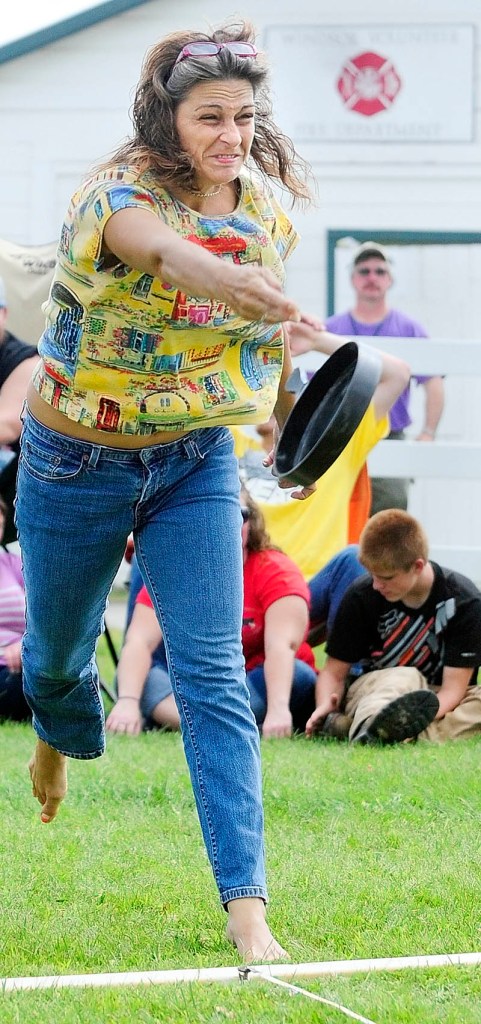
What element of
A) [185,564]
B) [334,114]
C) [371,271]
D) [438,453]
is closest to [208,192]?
[185,564]

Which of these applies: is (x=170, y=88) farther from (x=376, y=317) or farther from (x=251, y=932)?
(x=376, y=317)

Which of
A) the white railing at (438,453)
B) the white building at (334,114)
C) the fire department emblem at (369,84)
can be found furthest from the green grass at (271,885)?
the fire department emblem at (369,84)

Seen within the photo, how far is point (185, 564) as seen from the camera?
292 centimetres

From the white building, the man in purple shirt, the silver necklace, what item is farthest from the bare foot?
the white building

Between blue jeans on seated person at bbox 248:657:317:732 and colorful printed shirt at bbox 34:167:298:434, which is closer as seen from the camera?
colorful printed shirt at bbox 34:167:298:434

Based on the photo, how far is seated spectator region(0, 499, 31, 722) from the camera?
244 inches

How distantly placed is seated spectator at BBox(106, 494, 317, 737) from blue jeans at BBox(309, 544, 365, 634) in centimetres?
20

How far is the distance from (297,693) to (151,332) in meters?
3.58

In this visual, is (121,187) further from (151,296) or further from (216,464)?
(216,464)

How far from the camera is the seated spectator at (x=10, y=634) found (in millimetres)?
6195

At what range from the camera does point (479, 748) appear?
5.36 meters

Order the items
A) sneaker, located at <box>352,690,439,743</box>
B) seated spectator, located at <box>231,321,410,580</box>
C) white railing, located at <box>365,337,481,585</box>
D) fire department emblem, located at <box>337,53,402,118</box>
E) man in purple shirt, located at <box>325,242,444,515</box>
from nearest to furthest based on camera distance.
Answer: sneaker, located at <box>352,690,439,743</box> → seated spectator, located at <box>231,321,410,580</box> → white railing, located at <box>365,337,481,585</box> → man in purple shirt, located at <box>325,242,444,515</box> → fire department emblem, located at <box>337,53,402,118</box>

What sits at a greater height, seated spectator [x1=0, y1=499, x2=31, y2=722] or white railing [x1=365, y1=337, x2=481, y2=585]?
white railing [x1=365, y1=337, x2=481, y2=585]

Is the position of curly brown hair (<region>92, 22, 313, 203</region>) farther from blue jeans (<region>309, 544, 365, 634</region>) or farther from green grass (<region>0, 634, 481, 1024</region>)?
blue jeans (<region>309, 544, 365, 634</region>)
